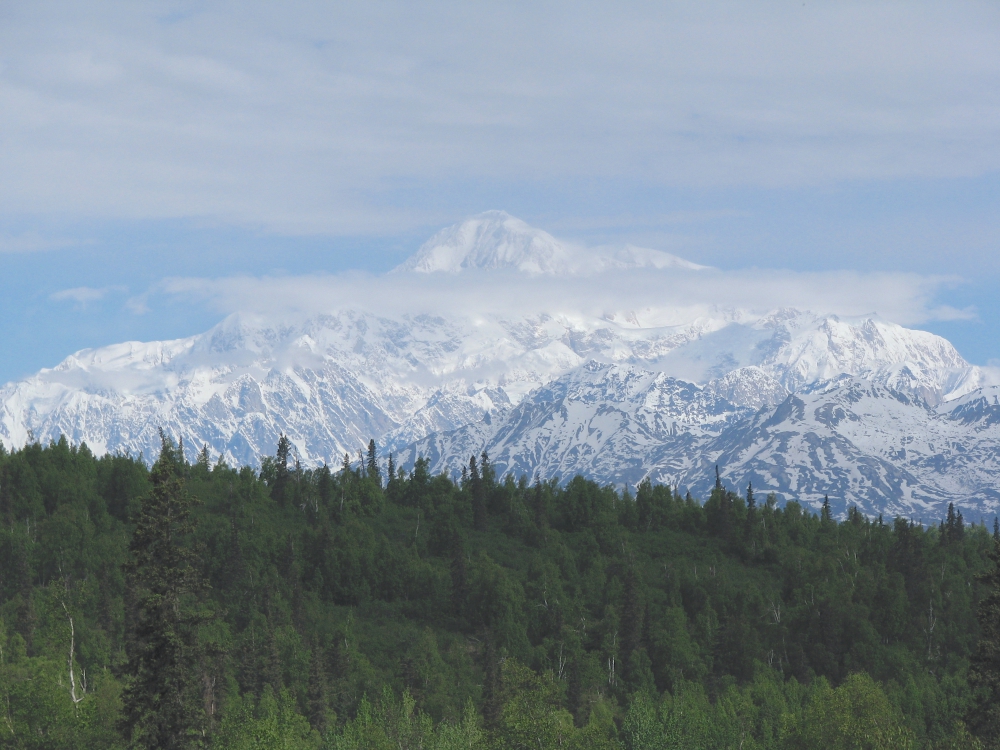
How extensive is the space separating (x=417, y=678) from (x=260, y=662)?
24.3 metres

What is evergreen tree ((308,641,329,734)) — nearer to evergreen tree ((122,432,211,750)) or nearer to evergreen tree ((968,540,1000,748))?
evergreen tree ((968,540,1000,748))

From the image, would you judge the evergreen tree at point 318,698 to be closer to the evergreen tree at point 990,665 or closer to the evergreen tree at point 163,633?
the evergreen tree at point 990,665

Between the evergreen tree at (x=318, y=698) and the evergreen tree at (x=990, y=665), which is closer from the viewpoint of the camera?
the evergreen tree at (x=990, y=665)

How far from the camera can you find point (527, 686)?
84500 millimetres

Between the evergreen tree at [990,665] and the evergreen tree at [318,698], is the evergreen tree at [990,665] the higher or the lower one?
the higher one

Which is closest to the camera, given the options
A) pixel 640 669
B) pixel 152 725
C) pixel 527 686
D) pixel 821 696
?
pixel 152 725

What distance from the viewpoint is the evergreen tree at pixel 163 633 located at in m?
57.9

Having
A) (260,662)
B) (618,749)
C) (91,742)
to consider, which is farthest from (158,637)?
(260,662)

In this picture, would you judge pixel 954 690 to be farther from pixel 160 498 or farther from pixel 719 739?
pixel 160 498

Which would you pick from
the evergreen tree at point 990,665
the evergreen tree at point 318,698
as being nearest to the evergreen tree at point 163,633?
the evergreen tree at point 990,665

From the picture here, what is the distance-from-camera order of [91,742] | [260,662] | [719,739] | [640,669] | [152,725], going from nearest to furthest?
[152,725] → [91,742] → [719,739] → [260,662] → [640,669]

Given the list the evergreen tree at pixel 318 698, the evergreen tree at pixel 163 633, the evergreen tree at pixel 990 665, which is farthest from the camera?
the evergreen tree at pixel 318 698

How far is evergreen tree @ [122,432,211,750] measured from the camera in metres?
57.9

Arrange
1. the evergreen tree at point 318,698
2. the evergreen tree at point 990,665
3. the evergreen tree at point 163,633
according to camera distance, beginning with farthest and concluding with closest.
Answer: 1. the evergreen tree at point 318,698
2. the evergreen tree at point 990,665
3. the evergreen tree at point 163,633
